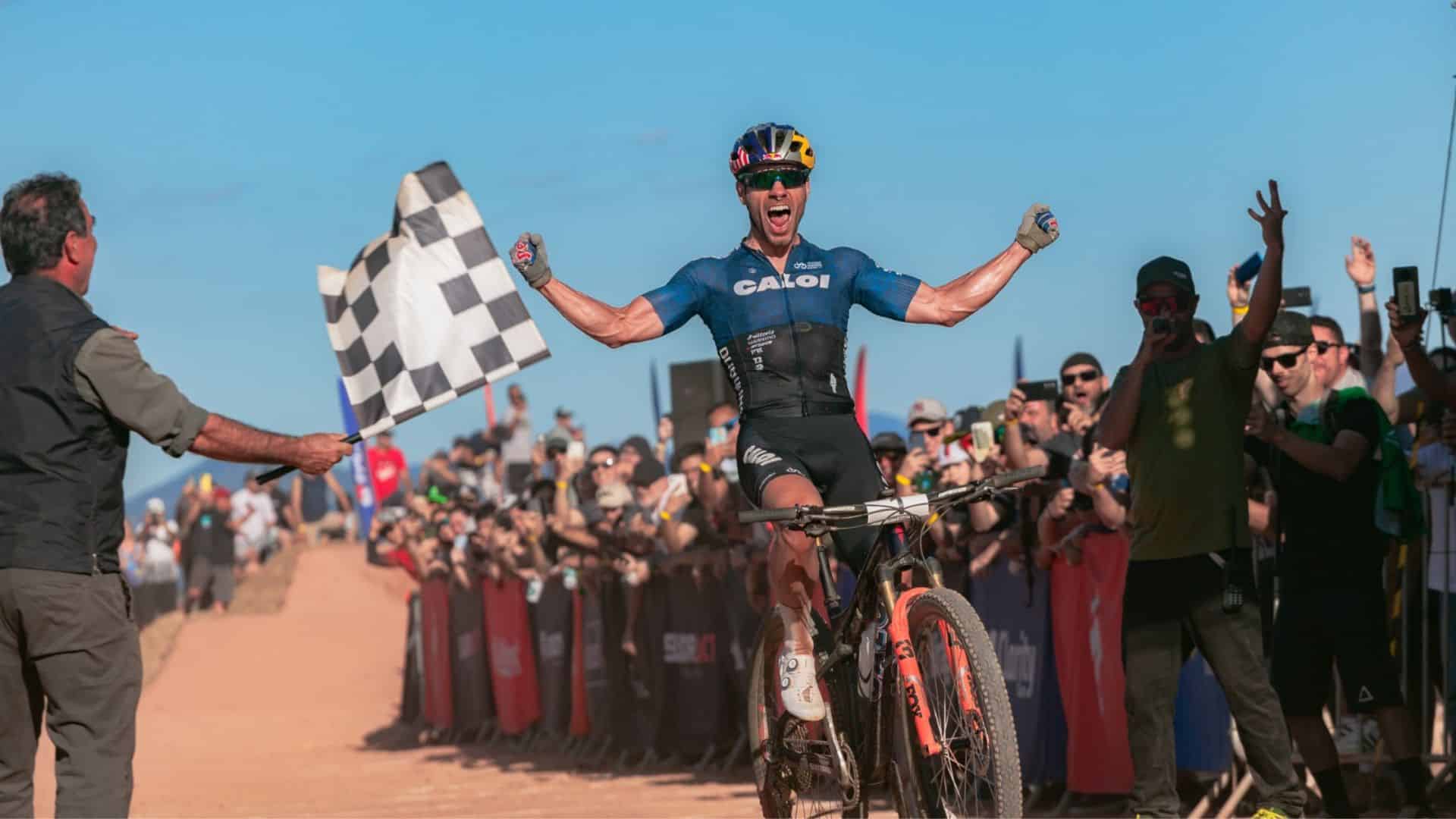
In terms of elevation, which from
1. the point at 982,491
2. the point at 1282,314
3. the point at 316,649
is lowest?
the point at 316,649

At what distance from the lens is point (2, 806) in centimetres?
662

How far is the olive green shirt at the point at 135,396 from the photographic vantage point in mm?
6508

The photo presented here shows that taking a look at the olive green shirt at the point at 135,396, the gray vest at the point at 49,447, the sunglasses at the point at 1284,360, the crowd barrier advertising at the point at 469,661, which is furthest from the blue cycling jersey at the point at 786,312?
the crowd barrier advertising at the point at 469,661

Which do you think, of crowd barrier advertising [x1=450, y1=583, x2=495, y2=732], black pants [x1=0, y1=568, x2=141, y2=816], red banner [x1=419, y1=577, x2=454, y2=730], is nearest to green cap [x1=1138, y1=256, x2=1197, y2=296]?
black pants [x1=0, y1=568, x2=141, y2=816]

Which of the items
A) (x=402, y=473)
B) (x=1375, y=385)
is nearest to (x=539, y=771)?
(x=1375, y=385)

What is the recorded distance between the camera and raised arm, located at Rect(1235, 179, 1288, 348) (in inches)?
320

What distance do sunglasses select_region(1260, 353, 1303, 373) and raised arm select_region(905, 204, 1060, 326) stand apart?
2.05 m

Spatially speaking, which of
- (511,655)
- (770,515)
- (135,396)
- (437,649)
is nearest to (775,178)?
(770,515)

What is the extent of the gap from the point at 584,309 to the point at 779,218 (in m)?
0.83

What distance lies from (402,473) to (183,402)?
2688 centimetres

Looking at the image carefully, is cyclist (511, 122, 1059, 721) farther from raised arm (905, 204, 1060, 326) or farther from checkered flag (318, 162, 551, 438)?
checkered flag (318, 162, 551, 438)

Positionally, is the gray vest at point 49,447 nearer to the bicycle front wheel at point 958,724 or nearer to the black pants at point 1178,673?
the bicycle front wheel at point 958,724

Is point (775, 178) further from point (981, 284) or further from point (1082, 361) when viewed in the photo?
point (1082, 361)

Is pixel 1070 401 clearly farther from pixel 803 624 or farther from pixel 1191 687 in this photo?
pixel 803 624
